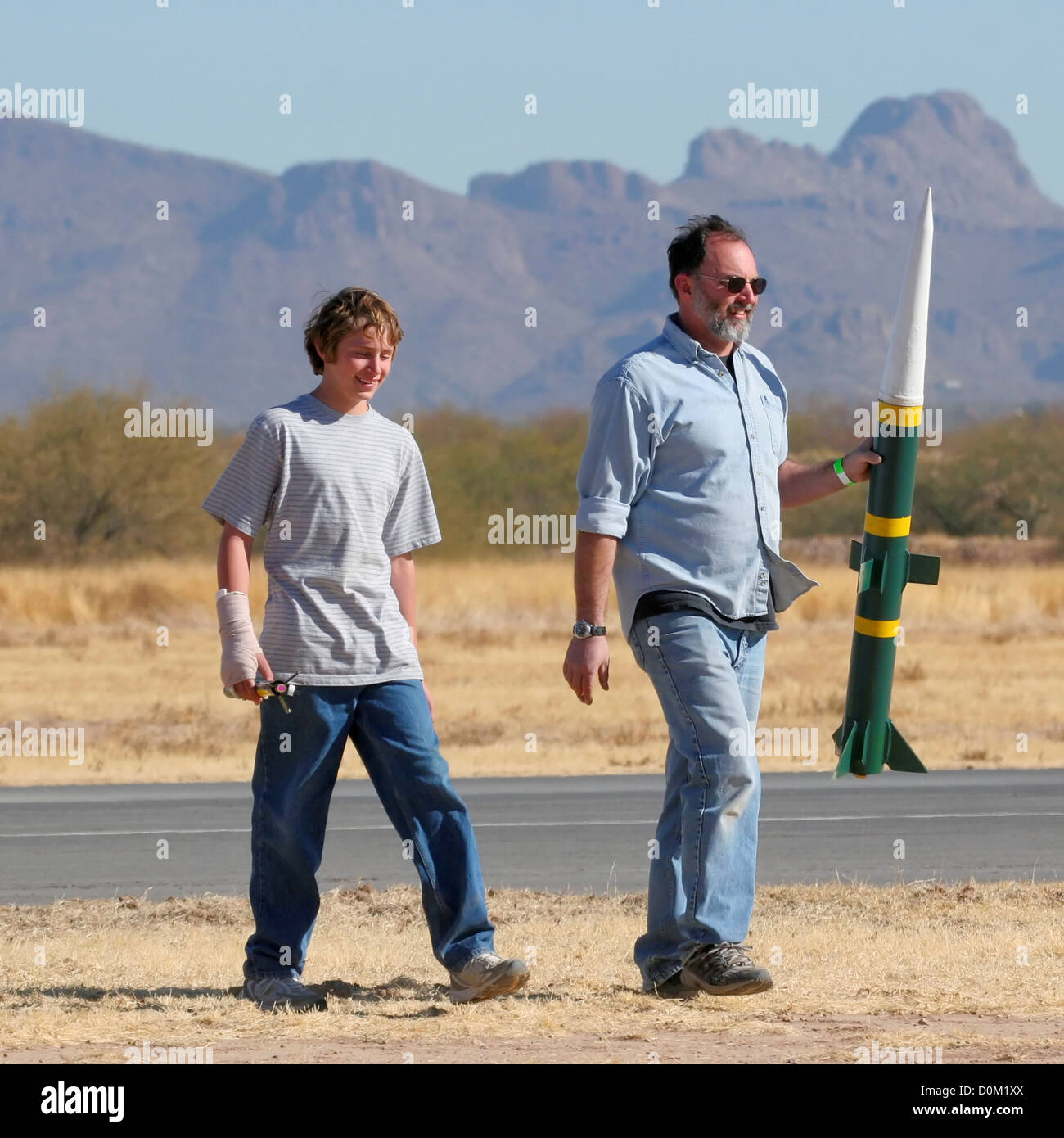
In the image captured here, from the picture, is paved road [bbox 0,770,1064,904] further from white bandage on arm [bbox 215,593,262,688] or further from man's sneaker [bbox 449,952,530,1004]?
white bandage on arm [bbox 215,593,262,688]

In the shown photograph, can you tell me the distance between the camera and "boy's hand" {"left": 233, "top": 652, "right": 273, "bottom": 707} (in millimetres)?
5977

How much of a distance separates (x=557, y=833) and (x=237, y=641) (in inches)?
266

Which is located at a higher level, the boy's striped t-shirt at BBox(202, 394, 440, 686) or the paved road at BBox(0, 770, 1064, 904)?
the boy's striped t-shirt at BBox(202, 394, 440, 686)

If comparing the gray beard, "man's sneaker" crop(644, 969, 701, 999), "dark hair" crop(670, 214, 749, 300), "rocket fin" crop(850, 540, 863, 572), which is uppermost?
"dark hair" crop(670, 214, 749, 300)

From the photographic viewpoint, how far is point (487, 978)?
6094 mm

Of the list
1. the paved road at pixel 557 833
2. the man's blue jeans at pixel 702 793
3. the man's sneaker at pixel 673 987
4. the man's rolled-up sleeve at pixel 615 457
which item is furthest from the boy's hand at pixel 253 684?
the paved road at pixel 557 833

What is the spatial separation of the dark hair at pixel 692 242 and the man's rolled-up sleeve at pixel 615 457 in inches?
16.0

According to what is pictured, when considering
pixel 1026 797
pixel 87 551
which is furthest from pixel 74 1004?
pixel 87 551

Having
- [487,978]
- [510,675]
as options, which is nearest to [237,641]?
[487,978]

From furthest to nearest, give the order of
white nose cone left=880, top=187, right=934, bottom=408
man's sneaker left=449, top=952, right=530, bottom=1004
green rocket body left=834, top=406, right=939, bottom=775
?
white nose cone left=880, top=187, right=934, bottom=408 → green rocket body left=834, top=406, right=939, bottom=775 → man's sneaker left=449, top=952, right=530, bottom=1004

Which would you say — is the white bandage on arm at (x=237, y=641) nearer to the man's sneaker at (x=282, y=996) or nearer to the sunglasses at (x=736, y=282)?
the man's sneaker at (x=282, y=996)

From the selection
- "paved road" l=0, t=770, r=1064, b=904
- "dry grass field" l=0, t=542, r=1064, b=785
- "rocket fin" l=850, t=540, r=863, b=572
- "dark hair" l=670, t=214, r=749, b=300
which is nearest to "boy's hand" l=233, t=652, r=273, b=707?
"dark hair" l=670, t=214, r=749, b=300

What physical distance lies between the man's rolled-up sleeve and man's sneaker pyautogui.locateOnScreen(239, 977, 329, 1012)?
5.30 feet
